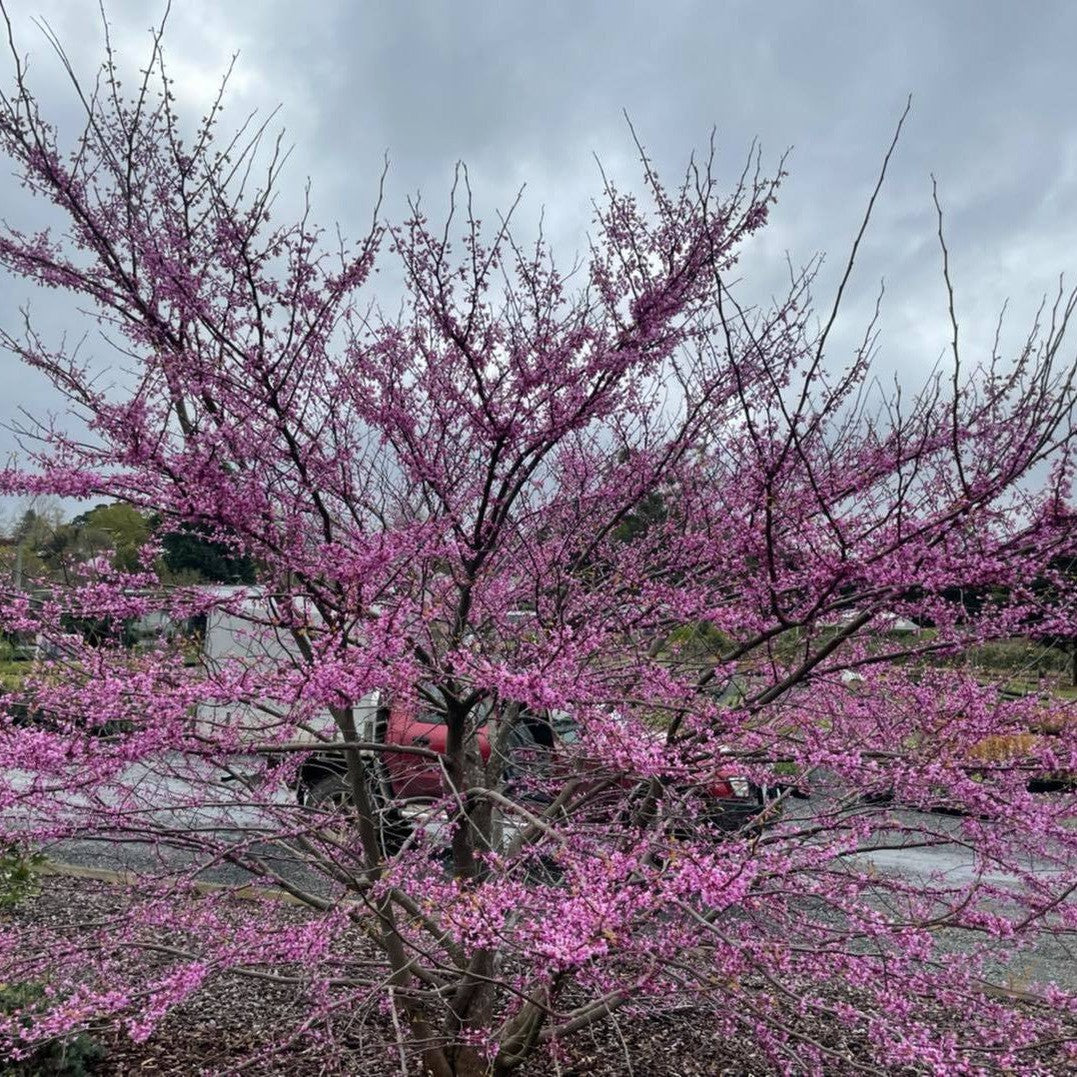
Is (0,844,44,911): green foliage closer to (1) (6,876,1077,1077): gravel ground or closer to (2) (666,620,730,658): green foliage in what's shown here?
(1) (6,876,1077,1077): gravel ground

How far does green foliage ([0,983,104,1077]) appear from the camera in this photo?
382cm

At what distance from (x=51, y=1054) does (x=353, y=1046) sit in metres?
1.33

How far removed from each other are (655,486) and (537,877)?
75.0 inches

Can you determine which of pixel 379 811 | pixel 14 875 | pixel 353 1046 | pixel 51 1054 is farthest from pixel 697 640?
pixel 14 875

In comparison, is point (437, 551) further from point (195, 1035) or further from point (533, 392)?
point (195, 1035)

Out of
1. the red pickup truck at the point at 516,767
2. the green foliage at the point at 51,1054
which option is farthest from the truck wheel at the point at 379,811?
the green foliage at the point at 51,1054

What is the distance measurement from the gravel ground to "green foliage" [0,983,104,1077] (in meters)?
0.08

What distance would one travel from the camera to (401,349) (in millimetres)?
4023

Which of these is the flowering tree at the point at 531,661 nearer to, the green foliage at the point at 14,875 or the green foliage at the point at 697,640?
the green foliage at the point at 697,640

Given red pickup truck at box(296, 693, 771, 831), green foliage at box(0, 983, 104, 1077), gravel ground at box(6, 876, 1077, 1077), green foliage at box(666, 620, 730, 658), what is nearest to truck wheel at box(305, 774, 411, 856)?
red pickup truck at box(296, 693, 771, 831)

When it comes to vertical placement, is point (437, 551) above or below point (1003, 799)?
above

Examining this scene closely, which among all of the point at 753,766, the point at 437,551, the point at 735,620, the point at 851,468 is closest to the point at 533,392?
the point at 437,551

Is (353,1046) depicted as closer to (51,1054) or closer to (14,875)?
(51,1054)

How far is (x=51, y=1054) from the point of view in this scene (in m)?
3.94
